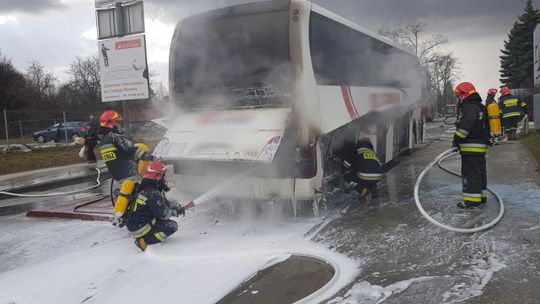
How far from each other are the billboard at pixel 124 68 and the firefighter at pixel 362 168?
19.2 feet

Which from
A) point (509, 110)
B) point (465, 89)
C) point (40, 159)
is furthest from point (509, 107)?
point (40, 159)

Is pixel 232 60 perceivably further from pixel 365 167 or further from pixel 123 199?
pixel 365 167

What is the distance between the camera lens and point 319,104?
5.46 m

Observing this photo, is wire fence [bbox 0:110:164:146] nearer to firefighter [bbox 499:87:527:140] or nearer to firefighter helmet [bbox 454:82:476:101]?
firefighter [bbox 499:87:527:140]

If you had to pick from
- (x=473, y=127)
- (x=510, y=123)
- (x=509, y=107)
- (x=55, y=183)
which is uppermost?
(x=509, y=107)

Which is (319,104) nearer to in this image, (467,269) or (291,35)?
(291,35)

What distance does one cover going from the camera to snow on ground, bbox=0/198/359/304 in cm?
393

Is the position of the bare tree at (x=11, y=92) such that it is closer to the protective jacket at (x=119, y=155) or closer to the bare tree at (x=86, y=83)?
the bare tree at (x=86, y=83)

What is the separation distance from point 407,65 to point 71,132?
69.3 feet

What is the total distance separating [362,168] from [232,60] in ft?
8.27

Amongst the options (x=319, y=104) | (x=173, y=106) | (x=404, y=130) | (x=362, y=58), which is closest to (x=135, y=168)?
(x=173, y=106)

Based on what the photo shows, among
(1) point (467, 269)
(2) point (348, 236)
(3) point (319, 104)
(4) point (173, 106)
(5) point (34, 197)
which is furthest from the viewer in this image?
(5) point (34, 197)

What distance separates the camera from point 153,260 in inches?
184

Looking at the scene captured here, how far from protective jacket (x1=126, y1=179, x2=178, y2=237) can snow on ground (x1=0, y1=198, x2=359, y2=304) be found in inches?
10.5
